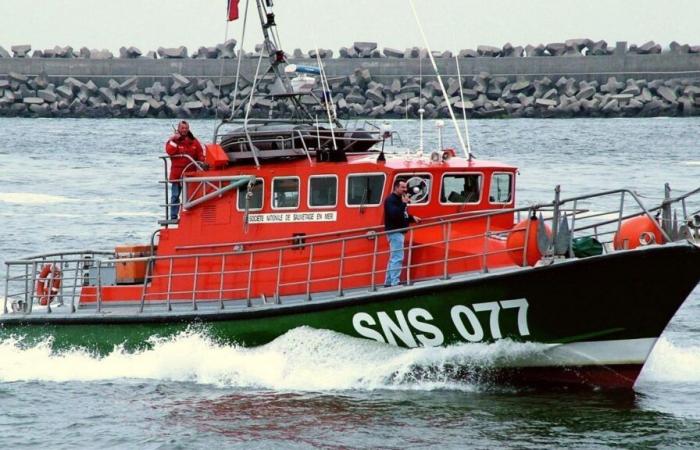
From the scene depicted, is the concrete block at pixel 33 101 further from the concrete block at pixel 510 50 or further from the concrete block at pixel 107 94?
the concrete block at pixel 510 50

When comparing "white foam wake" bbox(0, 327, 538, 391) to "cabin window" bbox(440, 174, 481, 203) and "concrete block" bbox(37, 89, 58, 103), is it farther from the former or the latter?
"concrete block" bbox(37, 89, 58, 103)

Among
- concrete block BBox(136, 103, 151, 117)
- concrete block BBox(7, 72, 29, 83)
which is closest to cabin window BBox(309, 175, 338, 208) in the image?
Result: concrete block BBox(136, 103, 151, 117)

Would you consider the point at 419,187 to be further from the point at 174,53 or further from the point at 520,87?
the point at 174,53

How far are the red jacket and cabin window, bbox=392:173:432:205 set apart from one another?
10.0 ft

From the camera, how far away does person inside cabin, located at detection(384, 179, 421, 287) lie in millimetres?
14742

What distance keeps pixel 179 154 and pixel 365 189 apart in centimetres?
269

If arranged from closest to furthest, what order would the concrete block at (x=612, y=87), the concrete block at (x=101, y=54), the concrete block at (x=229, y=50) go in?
the concrete block at (x=612, y=87), the concrete block at (x=229, y=50), the concrete block at (x=101, y=54)

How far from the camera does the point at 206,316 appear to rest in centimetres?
1541

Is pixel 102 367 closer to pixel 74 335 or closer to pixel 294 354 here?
pixel 74 335

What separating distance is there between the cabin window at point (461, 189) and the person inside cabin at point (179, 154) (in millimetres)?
3334

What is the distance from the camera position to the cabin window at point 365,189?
15.2 meters

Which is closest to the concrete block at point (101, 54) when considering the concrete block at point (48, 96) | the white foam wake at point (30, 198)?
the concrete block at point (48, 96)

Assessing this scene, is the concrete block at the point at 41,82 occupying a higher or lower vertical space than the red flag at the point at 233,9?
lower

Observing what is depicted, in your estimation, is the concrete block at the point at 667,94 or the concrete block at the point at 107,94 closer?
the concrete block at the point at 667,94
